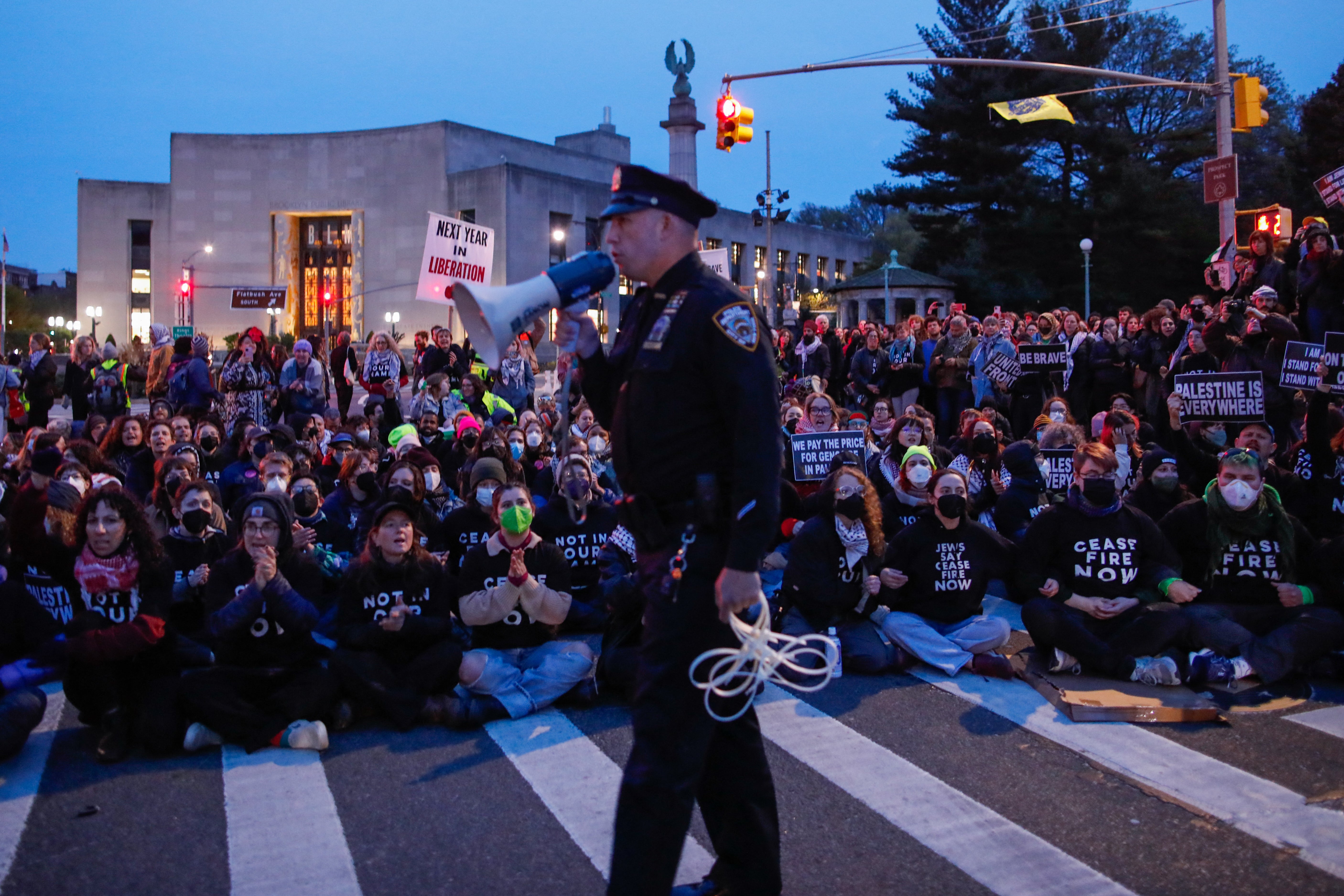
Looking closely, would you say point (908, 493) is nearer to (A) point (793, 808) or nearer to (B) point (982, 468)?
(B) point (982, 468)

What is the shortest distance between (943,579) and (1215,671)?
1.57m

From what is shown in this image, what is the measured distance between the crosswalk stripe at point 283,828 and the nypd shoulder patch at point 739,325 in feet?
7.69

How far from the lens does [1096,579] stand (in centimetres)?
657

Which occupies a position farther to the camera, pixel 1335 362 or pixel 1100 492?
pixel 1335 362

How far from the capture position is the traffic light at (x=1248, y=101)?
15156 millimetres

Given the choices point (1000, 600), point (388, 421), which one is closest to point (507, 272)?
point (388, 421)

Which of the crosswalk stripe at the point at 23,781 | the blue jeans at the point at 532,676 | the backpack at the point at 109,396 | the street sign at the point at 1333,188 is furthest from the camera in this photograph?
the backpack at the point at 109,396

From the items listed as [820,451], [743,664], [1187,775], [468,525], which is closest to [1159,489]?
[820,451]

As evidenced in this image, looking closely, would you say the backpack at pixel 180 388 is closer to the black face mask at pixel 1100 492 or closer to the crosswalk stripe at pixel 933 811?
the crosswalk stripe at pixel 933 811

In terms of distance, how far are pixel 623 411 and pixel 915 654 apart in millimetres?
3869

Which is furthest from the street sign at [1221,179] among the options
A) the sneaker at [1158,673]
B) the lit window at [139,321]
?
the lit window at [139,321]

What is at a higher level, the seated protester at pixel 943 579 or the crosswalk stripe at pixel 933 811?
the seated protester at pixel 943 579

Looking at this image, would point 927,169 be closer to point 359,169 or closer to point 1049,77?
point 1049,77

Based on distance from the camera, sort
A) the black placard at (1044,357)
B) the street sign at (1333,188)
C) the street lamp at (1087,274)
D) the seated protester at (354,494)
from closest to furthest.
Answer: the seated protester at (354,494)
the street sign at (1333,188)
the black placard at (1044,357)
the street lamp at (1087,274)
